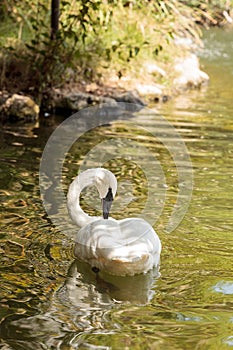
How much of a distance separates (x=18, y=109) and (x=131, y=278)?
18.9ft

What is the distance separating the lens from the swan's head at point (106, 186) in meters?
5.50

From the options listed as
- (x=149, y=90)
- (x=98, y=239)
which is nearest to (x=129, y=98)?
(x=149, y=90)

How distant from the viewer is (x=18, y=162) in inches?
320

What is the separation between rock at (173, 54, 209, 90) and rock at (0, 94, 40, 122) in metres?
3.76

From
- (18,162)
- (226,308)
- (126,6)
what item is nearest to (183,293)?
(226,308)

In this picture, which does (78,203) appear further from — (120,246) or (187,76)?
(187,76)

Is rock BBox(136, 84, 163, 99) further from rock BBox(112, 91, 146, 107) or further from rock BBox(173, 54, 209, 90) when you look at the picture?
rock BBox(173, 54, 209, 90)

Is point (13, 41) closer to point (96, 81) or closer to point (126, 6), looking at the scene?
point (96, 81)

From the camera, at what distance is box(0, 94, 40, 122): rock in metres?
10.4

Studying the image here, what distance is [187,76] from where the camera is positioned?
13961 millimetres

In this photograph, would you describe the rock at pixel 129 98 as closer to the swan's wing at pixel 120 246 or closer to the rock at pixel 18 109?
the rock at pixel 18 109

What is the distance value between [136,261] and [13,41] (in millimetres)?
7351

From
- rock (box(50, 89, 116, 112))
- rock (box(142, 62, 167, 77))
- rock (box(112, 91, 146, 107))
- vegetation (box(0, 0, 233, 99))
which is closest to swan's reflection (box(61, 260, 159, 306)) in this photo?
vegetation (box(0, 0, 233, 99))

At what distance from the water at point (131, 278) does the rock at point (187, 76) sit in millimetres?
4522
